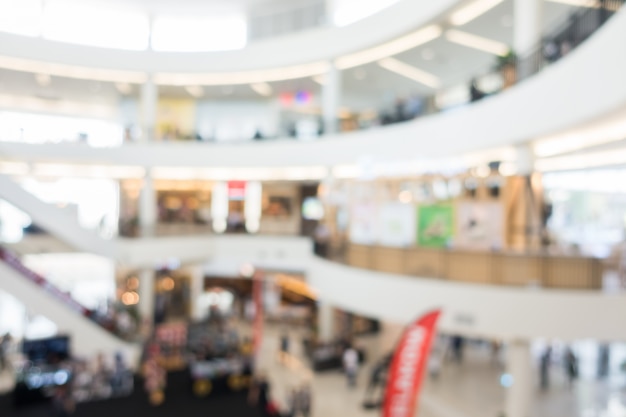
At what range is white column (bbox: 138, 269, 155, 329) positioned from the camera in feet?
64.1

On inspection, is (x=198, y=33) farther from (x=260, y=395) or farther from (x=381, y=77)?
(x=260, y=395)

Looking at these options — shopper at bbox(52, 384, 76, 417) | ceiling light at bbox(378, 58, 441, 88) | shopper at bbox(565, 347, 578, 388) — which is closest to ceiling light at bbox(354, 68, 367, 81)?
ceiling light at bbox(378, 58, 441, 88)

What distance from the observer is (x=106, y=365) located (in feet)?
45.4

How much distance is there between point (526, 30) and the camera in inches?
400

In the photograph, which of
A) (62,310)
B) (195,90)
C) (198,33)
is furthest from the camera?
(195,90)

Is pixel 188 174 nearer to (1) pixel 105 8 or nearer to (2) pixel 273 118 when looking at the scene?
(2) pixel 273 118

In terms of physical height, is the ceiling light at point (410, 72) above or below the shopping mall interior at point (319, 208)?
above

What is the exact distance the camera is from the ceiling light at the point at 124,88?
2134 cm

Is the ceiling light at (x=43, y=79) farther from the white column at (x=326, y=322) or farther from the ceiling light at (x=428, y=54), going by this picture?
the ceiling light at (x=428, y=54)

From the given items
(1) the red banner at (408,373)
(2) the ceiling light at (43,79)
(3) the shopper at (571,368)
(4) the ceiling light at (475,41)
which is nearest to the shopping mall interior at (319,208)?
(1) the red banner at (408,373)

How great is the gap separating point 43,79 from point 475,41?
648 inches

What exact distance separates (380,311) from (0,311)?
16508 millimetres

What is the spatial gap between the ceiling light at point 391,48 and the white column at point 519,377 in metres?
8.89

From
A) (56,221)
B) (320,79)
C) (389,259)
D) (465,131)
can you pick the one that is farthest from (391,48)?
(56,221)
